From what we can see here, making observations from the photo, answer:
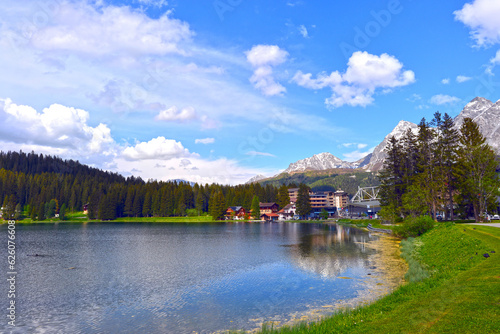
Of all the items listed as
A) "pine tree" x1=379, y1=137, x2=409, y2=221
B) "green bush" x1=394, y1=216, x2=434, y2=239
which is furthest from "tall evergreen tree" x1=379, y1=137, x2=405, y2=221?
"green bush" x1=394, y1=216, x2=434, y2=239

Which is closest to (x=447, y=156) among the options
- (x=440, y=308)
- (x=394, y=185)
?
(x=394, y=185)

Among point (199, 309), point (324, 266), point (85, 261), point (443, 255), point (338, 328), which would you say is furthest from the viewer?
point (85, 261)

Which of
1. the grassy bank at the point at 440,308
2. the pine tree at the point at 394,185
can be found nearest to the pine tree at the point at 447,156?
the pine tree at the point at 394,185

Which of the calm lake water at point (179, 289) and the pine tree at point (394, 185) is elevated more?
the pine tree at point (394, 185)

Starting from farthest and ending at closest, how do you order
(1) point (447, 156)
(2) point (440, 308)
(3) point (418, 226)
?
1. (1) point (447, 156)
2. (3) point (418, 226)
3. (2) point (440, 308)

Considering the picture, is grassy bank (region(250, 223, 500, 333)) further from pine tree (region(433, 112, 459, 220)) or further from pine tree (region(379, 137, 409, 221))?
pine tree (region(379, 137, 409, 221))

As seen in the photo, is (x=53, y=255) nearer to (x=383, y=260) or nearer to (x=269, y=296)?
(x=269, y=296)

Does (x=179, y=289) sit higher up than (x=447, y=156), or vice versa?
(x=447, y=156)

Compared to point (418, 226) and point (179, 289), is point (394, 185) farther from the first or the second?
point (179, 289)

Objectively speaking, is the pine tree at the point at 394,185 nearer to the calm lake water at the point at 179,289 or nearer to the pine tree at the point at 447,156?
the pine tree at the point at 447,156

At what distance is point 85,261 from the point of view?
50.6m

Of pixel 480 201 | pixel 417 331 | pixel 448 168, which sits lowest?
pixel 417 331

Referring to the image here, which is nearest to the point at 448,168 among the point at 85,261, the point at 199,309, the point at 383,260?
the point at 383,260

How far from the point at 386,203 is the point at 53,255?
295ft
